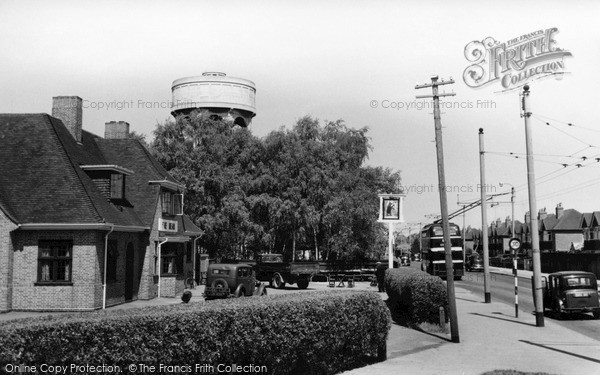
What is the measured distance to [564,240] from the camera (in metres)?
94.5

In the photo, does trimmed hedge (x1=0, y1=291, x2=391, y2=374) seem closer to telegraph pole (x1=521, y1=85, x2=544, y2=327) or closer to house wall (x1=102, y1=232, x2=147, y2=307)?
telegraph pole (x1=521, y1=85, x2=544, y2=327)

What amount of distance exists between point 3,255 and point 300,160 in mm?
26678

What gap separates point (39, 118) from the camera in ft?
98.4

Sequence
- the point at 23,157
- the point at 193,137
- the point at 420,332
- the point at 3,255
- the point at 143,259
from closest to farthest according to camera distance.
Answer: the point at 420,332
the point at 3,255
the point at 23,157
the point at 143,259
the point at 193,137

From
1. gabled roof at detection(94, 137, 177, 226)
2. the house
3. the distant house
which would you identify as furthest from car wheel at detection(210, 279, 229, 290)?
the distant house

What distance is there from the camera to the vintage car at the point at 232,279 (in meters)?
29.5

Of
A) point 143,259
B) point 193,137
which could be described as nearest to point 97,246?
point 143,259

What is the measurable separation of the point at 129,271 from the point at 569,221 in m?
80.5

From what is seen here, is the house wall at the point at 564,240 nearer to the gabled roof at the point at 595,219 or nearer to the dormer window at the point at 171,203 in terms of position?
→ the gabled roof at the point at 595,219

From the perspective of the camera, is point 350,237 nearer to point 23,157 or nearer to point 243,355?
point 23,157

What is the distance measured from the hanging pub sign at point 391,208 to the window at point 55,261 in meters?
14.7

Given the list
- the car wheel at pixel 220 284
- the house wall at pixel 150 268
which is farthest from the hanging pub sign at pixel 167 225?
the car wheel at pixel 220 284

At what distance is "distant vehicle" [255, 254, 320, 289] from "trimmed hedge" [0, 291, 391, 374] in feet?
80.8

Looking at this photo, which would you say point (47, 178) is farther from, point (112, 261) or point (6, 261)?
point (112, 261)
